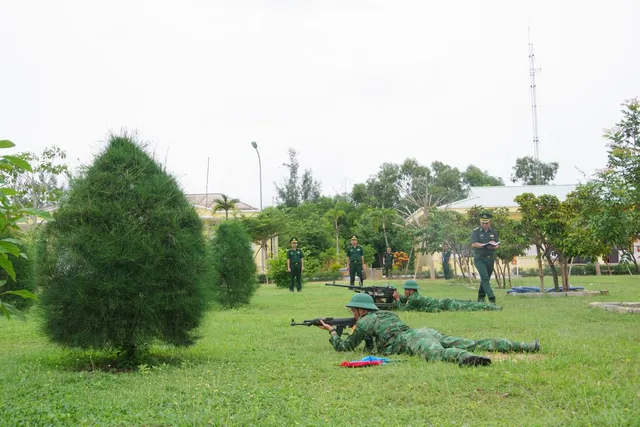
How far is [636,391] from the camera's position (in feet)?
18.1

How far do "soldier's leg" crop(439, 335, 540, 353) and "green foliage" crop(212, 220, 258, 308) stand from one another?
29.3ft

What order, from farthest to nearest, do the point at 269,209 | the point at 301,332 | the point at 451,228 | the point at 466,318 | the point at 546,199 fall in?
the point at 269,209
the point at 451,228
the point at 546,199
the point at 466,318
the point at 301,332

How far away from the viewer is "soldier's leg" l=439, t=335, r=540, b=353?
7.66 metres

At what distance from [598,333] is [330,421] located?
578 centimetres

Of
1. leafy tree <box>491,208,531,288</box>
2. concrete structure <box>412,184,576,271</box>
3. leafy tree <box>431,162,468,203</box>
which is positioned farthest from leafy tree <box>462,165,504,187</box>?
leafy tree <box>491,208,531,288</box>

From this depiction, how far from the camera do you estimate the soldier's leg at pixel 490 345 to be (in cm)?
766

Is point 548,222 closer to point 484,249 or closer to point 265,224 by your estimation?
point 484,249

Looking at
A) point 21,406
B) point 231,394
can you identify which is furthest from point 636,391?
point 21,406

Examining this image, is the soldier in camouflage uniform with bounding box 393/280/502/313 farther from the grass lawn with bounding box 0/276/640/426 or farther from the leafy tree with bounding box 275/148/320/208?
the leafy tree with bounding box 275/148/320/208

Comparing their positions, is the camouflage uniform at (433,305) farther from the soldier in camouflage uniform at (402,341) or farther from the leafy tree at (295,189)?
the leafy tree at (295,189)

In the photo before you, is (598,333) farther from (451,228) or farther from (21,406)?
(451,228)

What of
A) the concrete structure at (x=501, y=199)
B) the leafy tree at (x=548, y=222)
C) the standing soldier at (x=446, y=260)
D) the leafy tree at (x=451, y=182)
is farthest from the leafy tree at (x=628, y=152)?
the leafy tree at (x=451, y=182)

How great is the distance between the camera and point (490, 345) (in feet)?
25.7

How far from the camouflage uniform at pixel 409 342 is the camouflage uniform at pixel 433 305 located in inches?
210
